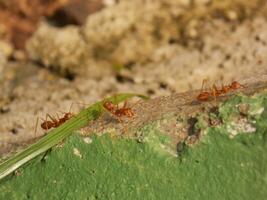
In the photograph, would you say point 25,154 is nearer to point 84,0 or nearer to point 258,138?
point 258,138

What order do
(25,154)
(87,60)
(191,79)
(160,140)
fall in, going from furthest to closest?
(87,60)
(191,79)
(25,154)
(160,140)

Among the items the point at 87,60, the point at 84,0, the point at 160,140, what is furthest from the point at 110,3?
the point at 160,140

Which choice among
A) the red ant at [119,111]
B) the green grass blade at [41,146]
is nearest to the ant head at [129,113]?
the red ant at [119,111]

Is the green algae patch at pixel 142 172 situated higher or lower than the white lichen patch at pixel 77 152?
lower

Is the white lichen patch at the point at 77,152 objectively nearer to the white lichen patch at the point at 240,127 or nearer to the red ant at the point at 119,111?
the red ant at the point at 119,111

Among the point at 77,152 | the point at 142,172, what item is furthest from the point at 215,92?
the point at 77,152

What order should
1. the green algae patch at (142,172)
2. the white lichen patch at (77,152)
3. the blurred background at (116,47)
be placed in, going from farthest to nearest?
1. the blurred background at (116,47)
2. the white lichen patch at (77,152)
3. the green algae patch at (142,172)

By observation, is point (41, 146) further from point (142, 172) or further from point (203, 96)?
point (203, 96)
